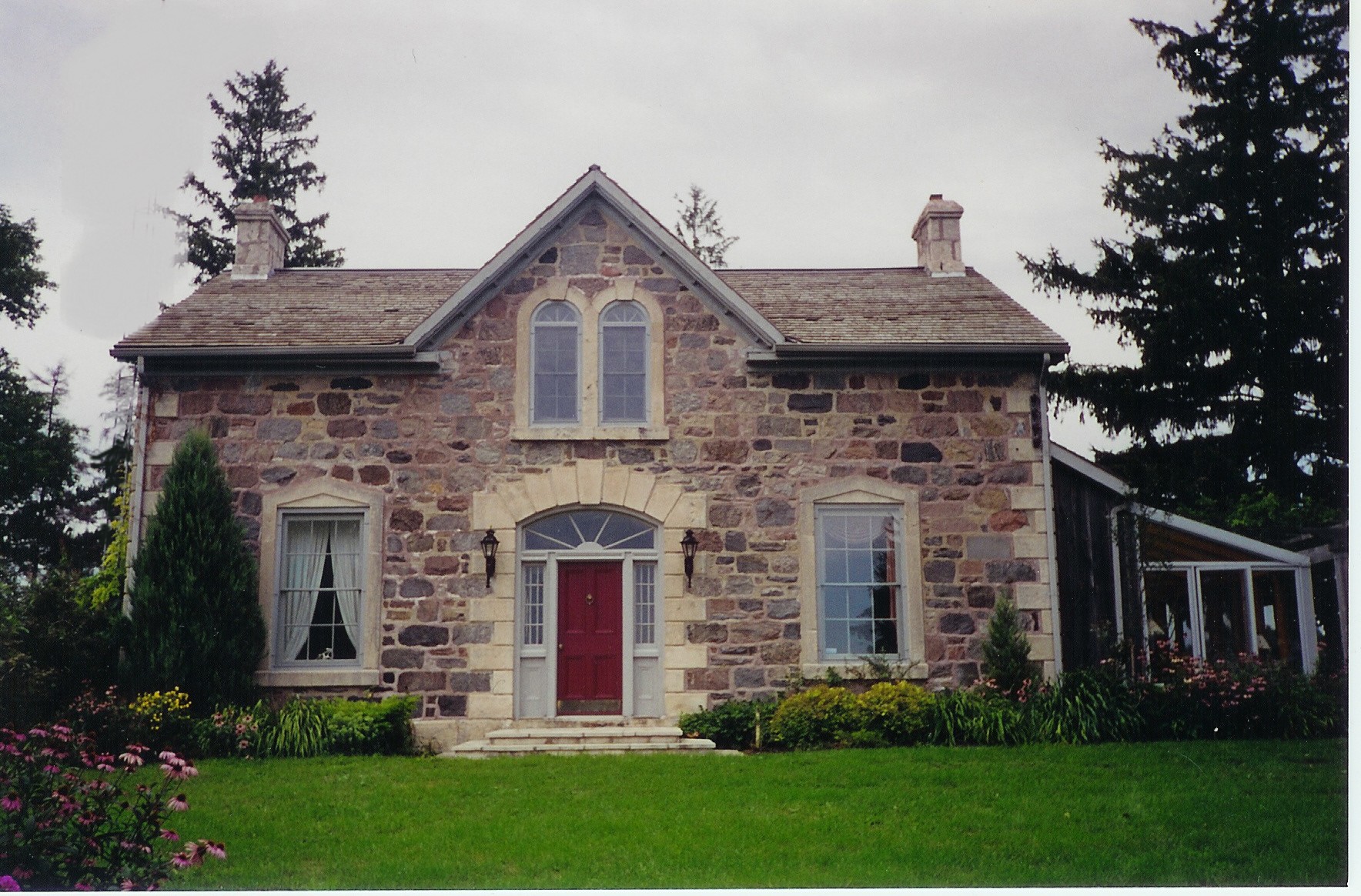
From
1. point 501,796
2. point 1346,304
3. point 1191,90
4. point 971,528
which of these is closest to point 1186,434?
point 971,528

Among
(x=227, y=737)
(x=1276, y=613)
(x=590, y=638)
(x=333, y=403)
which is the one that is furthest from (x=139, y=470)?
(x=1276, y=613)

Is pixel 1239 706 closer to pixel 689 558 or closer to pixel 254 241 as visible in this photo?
pixel 689 558

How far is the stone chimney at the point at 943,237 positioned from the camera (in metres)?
14.6

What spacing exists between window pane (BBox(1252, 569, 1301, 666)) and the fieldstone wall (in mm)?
4735

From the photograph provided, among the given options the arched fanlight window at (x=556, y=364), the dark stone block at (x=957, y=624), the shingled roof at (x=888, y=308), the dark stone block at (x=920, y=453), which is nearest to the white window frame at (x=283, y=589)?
the arched fanlight window at (x=556, y=364)

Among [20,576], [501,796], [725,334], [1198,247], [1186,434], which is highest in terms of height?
→ [1198,247]

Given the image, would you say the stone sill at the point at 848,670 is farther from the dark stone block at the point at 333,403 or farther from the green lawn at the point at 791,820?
the dark stone block at the point at 333,403

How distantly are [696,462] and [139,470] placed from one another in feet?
19.4

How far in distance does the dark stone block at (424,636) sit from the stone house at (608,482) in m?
0.02

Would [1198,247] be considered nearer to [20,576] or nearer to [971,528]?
[971,528]

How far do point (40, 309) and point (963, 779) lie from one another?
38.0 feet

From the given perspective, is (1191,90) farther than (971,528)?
No

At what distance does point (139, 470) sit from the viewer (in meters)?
12.1

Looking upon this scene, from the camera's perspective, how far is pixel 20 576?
496 inches
